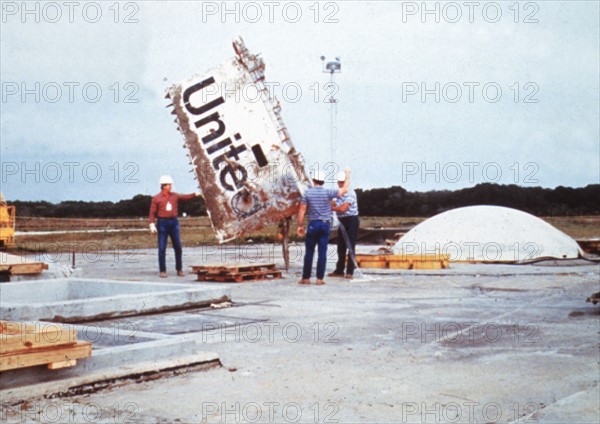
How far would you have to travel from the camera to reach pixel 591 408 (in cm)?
544

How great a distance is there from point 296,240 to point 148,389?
32.9 meters

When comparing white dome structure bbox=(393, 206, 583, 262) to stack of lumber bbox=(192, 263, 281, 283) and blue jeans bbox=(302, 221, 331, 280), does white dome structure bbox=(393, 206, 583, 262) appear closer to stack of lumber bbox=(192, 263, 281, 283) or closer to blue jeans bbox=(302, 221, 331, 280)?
stack of lumber bbox=(192, 263, 281, 283)

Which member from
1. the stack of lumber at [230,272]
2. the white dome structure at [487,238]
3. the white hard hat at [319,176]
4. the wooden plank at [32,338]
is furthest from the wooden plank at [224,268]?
the wooden plank at [32,338]

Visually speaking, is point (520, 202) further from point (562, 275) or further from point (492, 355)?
point (492, 355)

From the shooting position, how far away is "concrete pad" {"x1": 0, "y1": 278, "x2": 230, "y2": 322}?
9539 mm

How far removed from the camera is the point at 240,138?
721 inches

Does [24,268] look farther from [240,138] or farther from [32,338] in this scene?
[32,338]

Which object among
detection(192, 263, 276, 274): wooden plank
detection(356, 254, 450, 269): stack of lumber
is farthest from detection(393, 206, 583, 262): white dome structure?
detection(192, 263, 276, 274): wooden plank

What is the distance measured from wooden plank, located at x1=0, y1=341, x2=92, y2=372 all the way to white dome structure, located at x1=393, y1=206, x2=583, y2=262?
17073mm

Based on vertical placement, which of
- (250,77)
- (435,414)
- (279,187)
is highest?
(250,77)

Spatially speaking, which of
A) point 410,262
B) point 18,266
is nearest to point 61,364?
point 18,266

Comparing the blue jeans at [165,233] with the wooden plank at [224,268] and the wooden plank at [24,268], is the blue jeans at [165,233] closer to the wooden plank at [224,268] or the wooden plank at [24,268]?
the wooden plank at [224,268]

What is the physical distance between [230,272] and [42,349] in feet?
31.4

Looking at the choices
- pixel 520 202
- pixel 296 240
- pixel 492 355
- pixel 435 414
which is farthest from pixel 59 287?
pixel 520 202
